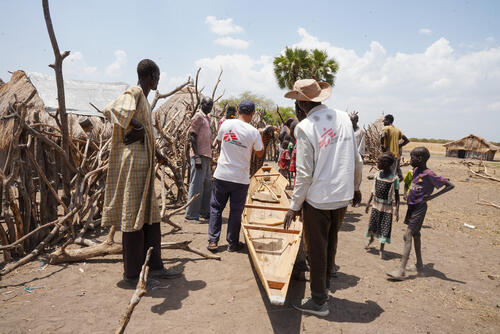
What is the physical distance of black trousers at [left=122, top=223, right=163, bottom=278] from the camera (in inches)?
114

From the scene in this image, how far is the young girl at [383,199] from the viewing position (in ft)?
13.2

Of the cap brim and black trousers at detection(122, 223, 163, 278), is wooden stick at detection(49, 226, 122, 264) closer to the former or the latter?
black trousers at detection(122, 223, 163, 278)

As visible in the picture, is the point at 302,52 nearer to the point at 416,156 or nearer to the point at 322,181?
the point at 416,156

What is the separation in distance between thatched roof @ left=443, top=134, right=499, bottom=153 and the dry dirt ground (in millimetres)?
26296

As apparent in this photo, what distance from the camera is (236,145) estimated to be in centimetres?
385

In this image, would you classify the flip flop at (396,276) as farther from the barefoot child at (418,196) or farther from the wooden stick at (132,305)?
the wooden stick at (132,305)

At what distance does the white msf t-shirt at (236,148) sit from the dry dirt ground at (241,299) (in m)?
1.09

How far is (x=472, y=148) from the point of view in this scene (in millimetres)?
26094

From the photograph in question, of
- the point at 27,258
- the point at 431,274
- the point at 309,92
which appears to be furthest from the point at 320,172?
the point at 27,258

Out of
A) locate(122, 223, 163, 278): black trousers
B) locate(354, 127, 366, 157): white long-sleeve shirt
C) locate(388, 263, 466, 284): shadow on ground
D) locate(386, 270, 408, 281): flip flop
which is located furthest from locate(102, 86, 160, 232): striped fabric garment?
locate(354, 127, 366, 157): white long-sleeve shirt

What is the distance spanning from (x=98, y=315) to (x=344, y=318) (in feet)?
7.02

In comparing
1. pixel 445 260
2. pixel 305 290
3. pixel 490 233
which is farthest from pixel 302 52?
pixel 305 290

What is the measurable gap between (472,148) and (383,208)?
2816 centimetres

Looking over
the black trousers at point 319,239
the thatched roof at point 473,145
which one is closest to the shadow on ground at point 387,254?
the black trousers at point 319,239
